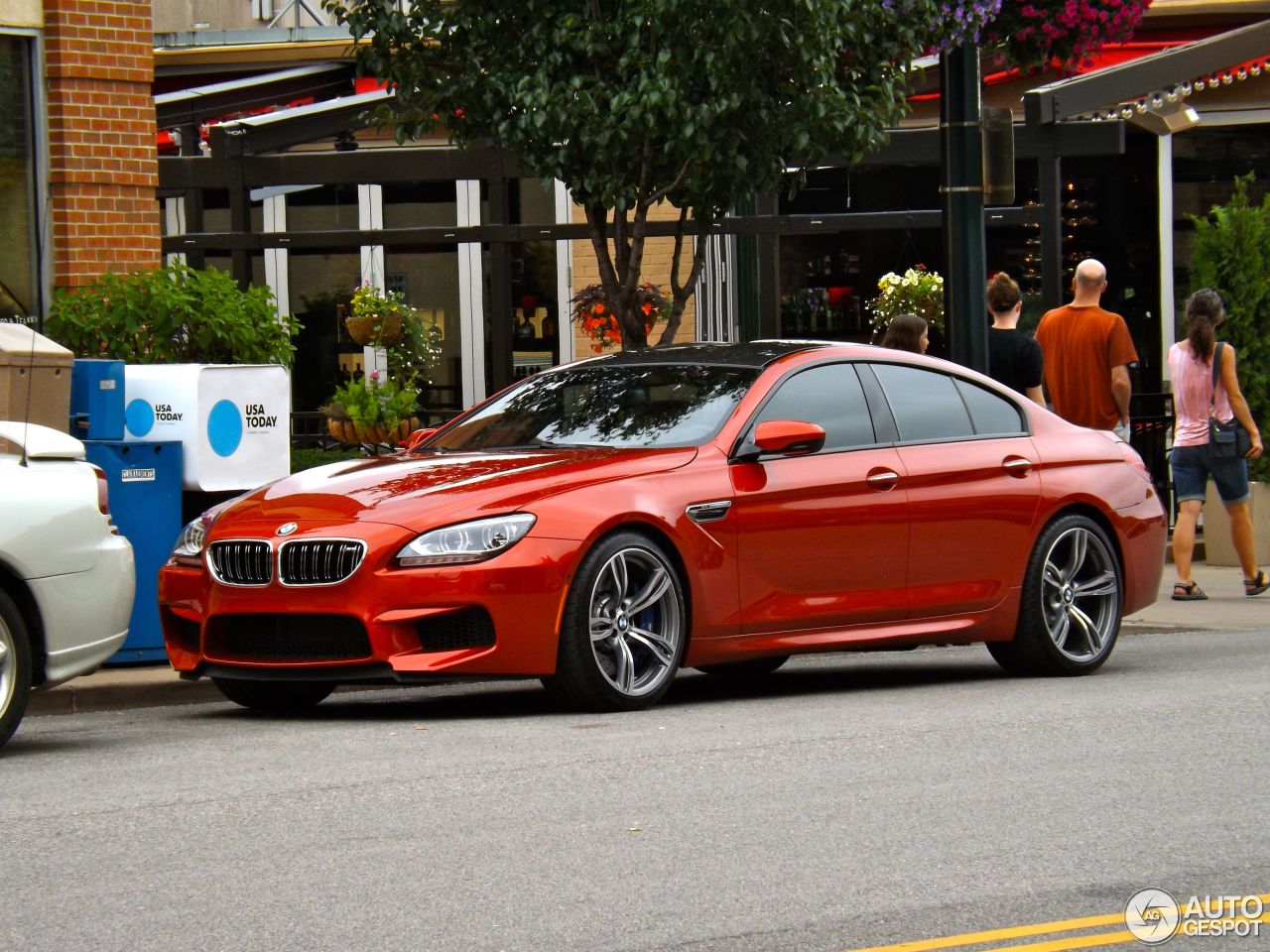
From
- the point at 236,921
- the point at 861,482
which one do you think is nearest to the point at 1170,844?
the point at 236,921

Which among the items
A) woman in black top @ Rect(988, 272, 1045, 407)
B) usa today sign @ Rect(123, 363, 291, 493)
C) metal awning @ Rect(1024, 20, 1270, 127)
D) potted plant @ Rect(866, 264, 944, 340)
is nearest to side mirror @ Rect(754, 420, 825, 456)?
usa today sign @ Rect(123, 363, 291, 493)

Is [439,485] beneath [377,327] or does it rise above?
beneath

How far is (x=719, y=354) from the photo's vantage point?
904 centimetres

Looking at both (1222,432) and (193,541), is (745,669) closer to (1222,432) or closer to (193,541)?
(193,541)

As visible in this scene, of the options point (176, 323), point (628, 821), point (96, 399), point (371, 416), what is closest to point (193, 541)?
point (96, 399)

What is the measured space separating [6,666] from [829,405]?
3634 mm

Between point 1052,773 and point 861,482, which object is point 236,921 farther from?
point 861,482

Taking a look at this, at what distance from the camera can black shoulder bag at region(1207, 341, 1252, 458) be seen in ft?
42.0

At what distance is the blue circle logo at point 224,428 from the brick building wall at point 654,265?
36.6 feet

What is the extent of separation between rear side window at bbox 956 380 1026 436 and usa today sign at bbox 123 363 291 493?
3.20m

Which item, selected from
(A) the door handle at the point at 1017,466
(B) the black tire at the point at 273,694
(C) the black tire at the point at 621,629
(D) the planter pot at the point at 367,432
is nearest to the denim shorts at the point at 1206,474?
(A) the door handle at the point at 1017,466

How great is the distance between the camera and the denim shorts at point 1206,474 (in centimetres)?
1291

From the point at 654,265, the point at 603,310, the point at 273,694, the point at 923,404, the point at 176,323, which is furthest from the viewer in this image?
the point at 654,265

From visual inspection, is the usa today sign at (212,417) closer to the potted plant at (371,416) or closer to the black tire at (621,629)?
the black tire at (621,629)
